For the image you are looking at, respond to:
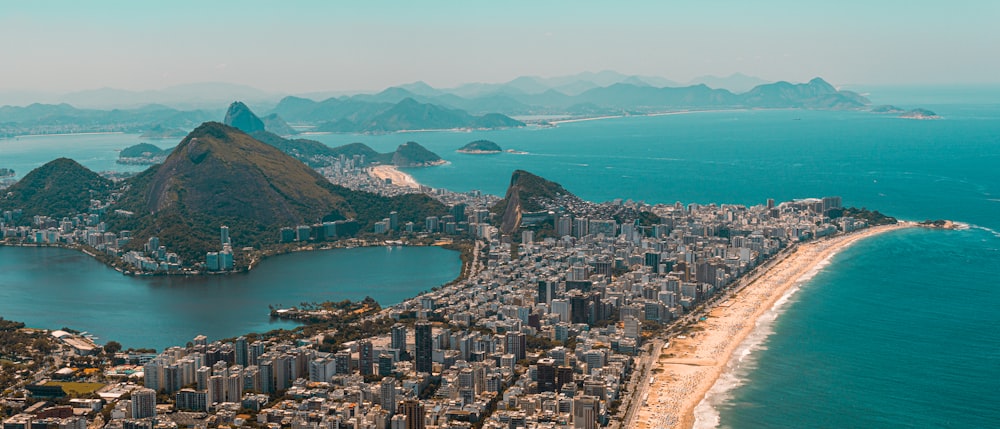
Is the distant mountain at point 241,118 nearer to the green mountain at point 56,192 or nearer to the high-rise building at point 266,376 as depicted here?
the green mountain at point 56,192

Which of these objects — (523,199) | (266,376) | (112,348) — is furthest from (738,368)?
(523,199)

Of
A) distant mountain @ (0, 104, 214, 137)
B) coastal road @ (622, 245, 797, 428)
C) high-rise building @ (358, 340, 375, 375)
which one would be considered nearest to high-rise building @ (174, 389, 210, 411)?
high-rise building @ (358, 340, 375, 375)

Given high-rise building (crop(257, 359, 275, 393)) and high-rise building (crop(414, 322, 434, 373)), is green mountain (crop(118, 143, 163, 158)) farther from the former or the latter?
high-rise building (crop(414, 322, 434, 373))

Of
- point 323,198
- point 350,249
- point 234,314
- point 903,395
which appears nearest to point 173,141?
point 323,198

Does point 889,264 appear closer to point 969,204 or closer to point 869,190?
point 969,204

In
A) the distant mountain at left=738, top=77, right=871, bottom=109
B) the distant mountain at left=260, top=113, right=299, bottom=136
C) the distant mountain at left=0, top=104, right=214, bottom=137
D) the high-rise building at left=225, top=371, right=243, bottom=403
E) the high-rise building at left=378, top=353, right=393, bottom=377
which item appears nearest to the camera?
the high-rise building at left=225, top=371, right=243, bottom=403

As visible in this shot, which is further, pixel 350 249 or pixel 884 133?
pixel 884 133
